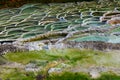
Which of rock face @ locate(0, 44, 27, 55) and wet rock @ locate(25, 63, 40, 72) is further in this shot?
rock face @ locate(0, 44, 27, 55)

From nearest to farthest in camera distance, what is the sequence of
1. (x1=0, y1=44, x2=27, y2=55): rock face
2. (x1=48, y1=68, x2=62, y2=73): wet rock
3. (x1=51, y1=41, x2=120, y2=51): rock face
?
1. (x1=48, y1=68, x2=62, y2=73): wet rock
2. (x1=51, y1=41, x2=120, y2=51): rock face
3. (x1=0, y1=44, x2=27, y2=55): rock face

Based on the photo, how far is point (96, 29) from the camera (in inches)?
348

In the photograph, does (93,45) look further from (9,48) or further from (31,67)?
(9,48)

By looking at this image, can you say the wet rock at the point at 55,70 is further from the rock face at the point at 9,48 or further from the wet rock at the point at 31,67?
the rock face at the point at 9,48

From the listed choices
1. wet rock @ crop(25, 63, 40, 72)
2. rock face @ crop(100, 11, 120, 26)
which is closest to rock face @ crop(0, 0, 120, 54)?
rock face @ crop(100, 11, 120, 26)

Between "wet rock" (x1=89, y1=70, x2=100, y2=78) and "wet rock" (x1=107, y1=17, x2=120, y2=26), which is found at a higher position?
"wet rock" (x1=107, y1=17, x2=120, y2=26)

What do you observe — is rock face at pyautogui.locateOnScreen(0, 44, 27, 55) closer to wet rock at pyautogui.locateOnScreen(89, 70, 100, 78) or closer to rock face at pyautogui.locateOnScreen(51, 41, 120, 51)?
rock face at pyautogui.locateOnScreen(51, 41, 120, 51)

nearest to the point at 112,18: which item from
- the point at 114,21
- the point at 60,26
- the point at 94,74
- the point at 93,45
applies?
the point at 114,21

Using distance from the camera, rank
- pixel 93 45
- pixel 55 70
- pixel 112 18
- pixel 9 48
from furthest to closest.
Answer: pixel 112 18 → pixel 9 48 → pixel 93 45 → pixel 55 70

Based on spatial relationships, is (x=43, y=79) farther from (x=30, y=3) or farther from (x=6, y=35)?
(x=30, y=3)

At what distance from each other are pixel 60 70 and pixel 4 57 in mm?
1162

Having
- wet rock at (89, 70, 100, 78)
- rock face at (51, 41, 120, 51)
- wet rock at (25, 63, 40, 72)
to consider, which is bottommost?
wet rock at (89, 70, 100, 78)

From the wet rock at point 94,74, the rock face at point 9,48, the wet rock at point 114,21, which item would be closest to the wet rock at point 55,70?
the wet rock at point 94,74

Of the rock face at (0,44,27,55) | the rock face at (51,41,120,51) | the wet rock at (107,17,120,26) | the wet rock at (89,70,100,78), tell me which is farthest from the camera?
the wet rock at (107,17,120,26)
